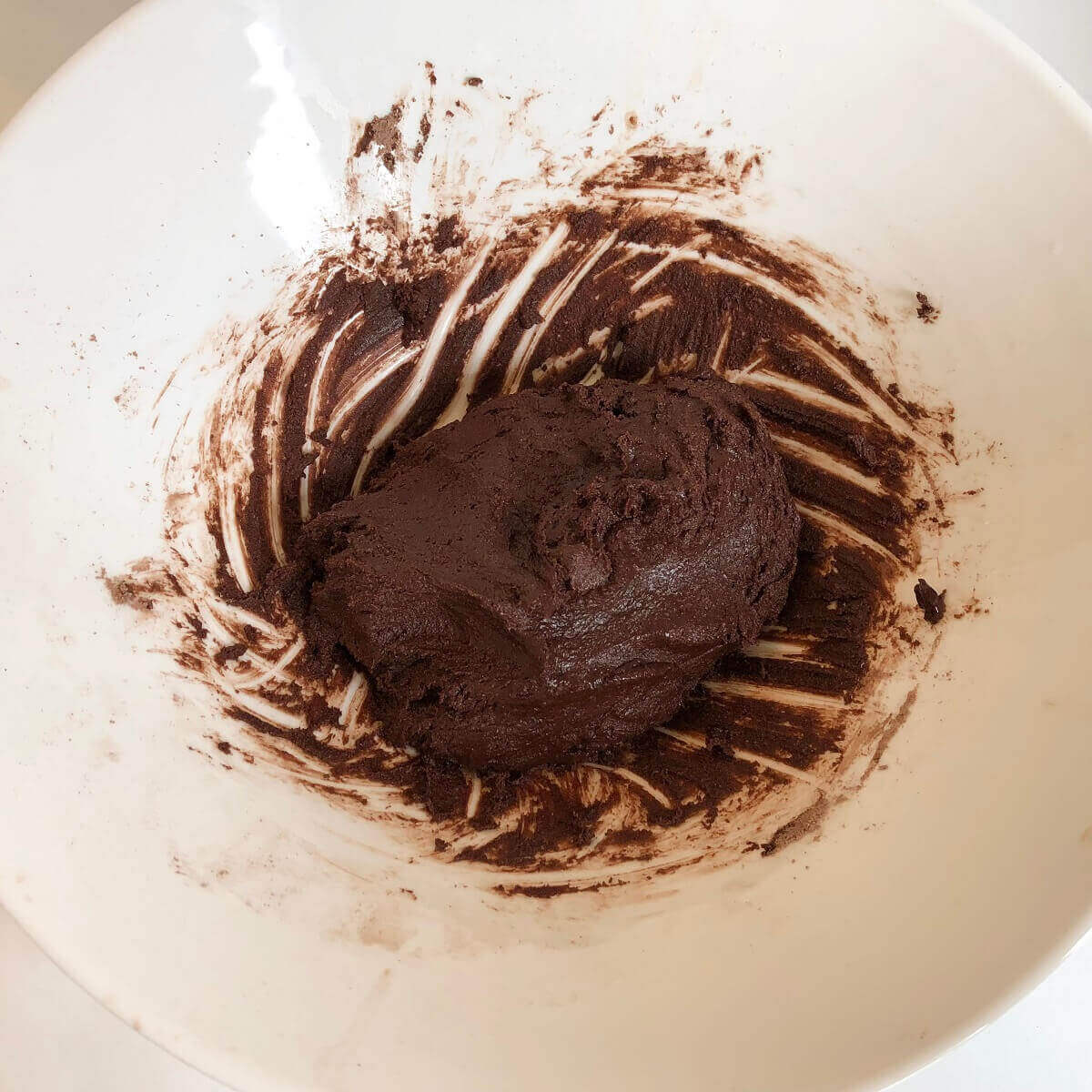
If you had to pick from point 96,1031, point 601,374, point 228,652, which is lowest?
point 96,1031

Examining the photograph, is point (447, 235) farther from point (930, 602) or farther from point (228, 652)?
point (930, 602)

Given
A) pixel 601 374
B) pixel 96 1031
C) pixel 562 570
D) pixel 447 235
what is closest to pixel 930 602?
pixel 562 570

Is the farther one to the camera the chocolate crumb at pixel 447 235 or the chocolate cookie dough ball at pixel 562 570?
the chocolate crumb at pixel 447 235

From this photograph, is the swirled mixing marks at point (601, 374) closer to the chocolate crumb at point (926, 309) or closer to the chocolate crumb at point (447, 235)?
the chocolate crumb at point (447, 235)

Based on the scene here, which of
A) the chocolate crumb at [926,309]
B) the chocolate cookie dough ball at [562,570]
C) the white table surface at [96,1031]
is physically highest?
the chocolate crumb at [926,309]

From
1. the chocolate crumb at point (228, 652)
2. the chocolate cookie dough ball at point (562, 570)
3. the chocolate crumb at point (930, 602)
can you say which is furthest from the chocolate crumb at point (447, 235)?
the chocolate crumb at point (930, 602)

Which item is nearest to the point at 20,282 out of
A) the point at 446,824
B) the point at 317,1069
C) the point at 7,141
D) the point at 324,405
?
the point at 7,141
